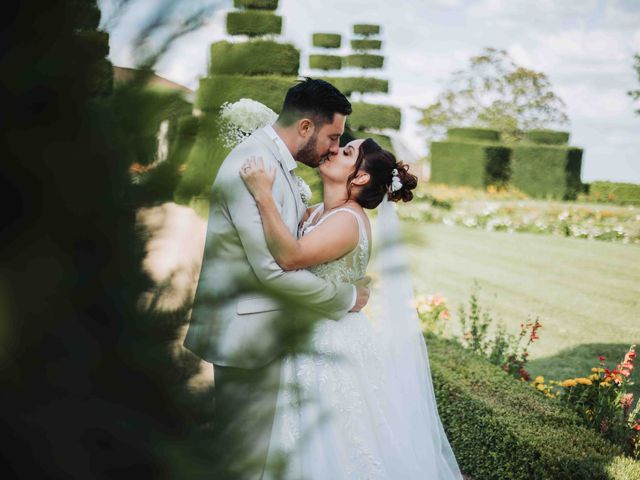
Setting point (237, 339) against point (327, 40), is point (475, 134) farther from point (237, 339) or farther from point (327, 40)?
point (237, 339)

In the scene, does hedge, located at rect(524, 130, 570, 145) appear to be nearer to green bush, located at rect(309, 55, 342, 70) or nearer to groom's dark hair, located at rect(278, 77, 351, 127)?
green bush, located at rect(309, 55, 342, 70)

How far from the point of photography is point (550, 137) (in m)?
27.7

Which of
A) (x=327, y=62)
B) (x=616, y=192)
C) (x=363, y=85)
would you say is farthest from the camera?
(x=363, y=85)

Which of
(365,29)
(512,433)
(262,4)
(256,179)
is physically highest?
(365,29)

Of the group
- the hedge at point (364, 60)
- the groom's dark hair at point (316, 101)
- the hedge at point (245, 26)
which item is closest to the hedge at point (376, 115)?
the hedge at point (364, 60)

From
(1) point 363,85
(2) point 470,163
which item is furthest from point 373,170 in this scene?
(1) point 363,85

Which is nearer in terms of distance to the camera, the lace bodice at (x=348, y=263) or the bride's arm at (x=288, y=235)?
the bride's arm at (x=288, y=235)

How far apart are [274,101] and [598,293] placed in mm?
7746

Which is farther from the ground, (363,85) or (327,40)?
(327,40)

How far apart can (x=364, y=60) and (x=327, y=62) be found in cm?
226

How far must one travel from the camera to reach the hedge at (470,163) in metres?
25.6

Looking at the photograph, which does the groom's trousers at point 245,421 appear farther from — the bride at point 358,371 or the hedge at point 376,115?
the hedge at point 376,115

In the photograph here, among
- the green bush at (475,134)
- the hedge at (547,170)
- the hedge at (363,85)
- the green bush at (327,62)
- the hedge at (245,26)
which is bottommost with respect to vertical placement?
the hedge at (245,26)

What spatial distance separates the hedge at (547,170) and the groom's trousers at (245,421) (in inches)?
1001
